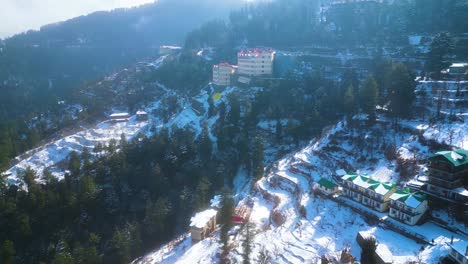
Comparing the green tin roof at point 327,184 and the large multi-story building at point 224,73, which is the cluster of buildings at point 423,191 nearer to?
the green tin roof at point 327,184

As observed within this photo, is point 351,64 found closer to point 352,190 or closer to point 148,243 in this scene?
point 352,190

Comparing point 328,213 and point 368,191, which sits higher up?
point 368,191

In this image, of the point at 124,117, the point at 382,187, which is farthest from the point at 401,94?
the point at 124,117

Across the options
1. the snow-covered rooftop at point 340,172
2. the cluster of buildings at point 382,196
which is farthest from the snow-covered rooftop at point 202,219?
the snow-covered rooftop at point 340,172

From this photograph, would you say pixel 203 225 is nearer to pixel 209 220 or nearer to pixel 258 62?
pixel 209 220

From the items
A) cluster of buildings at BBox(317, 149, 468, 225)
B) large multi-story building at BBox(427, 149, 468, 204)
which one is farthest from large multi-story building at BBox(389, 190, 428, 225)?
large multi-story building at BBox(427, 149, 468, 204)

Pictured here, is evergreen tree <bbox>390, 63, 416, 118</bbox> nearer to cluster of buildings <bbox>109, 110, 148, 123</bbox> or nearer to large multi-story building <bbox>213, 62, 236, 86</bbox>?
large multi-story building <bbox>213, 62, 236, 86</bbox>

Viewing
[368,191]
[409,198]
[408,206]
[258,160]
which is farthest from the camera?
[258,160]

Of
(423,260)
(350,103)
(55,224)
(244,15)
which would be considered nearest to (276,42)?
(244,15)
